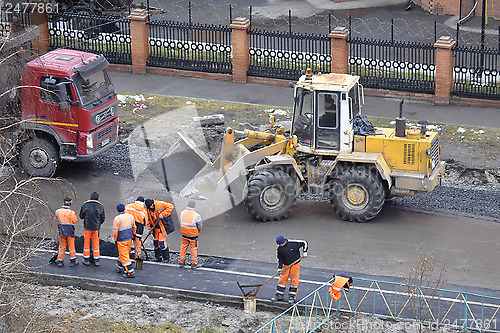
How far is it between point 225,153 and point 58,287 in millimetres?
4447

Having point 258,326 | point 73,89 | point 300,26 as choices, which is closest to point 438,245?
point 258,326

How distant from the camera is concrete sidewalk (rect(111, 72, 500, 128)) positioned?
23.5 meters

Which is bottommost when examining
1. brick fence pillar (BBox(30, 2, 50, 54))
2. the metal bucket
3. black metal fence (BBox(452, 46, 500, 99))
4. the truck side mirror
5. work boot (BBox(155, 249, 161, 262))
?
the metal bucket

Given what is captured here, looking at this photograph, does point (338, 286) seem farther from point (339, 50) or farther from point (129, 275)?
point (339, 50)

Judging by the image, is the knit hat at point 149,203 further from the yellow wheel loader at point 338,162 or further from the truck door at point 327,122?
the truck door at point 327,122

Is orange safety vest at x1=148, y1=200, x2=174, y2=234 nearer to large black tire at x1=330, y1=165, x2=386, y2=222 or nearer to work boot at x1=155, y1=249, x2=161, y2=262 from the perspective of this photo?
work boot at x1=155, y1=249, x2=161, y2=262

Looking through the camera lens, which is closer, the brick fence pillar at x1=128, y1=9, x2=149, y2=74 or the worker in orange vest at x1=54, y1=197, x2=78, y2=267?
the worker in orange vest at x1=54, y1=197, x2=78, y2=267

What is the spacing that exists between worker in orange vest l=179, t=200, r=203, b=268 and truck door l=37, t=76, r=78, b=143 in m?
4.52

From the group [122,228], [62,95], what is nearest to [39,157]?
[62,95]

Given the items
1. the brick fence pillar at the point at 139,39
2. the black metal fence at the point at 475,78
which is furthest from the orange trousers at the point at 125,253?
the brick fence pillar at the point at 139,39

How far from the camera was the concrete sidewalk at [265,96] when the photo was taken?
2352cm

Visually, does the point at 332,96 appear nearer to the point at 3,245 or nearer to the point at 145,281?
the point at 145,281

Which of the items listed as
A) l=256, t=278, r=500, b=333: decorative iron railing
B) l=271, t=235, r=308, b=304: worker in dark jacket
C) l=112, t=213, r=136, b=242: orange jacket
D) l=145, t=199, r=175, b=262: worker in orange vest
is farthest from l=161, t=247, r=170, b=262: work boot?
l=256, t=278, r=500, b=333: decorative iron railing

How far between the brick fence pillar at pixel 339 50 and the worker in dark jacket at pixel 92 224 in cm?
1174
